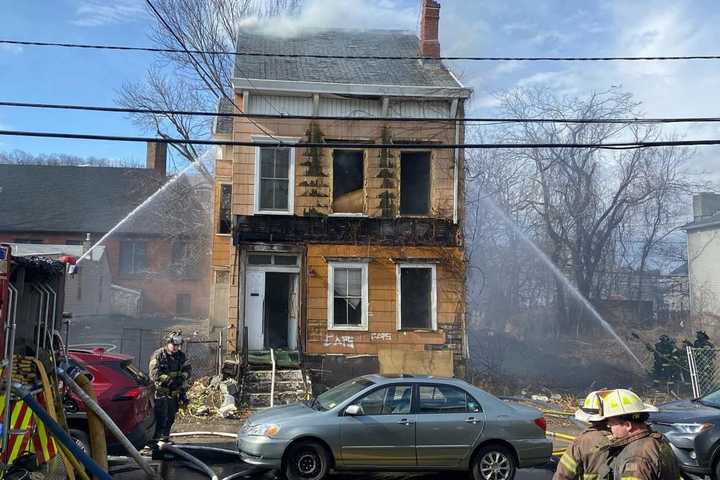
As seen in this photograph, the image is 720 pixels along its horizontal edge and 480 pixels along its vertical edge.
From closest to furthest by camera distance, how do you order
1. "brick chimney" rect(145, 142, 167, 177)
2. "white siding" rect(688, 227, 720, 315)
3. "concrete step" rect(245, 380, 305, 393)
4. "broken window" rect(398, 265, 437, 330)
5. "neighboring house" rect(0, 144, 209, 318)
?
"concrete step" rect(245, 380, 305, 393) < "broken window" rect(398, 265, 437, 330) < "white siding" rect(688, 227, 720, 315) < "neighboring house" rect(0, 144, 209, 318) < "brick chimney" rect(145, 142, 167, 177)

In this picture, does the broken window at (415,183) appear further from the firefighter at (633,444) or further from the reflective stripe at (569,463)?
the firefighter at (633,444)

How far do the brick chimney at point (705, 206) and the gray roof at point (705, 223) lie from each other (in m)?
0.42

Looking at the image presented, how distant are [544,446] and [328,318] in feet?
25.9

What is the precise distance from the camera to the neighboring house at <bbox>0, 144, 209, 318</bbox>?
37531mm

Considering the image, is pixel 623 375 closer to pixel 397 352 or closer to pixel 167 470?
pixel 397 352

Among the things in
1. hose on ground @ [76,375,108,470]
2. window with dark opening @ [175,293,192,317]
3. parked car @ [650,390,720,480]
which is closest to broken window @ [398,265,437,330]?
parked car @ [650,390,720,480]

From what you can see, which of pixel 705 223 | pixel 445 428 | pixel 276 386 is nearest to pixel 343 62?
pixel 276 386

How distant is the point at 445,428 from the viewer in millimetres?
7832

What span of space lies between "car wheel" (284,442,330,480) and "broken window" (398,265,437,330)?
7.83 meters

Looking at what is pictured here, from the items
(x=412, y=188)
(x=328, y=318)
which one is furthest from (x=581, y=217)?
(x=328, y=318)

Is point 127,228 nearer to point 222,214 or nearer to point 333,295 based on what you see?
point 222,214

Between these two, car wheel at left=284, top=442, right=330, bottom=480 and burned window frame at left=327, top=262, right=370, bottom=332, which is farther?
burned window frame at left=327, top=262, right=370, bottom=332

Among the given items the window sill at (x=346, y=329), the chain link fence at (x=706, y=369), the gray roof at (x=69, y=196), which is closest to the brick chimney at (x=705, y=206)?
the chain link fence at (x=706, y=369)

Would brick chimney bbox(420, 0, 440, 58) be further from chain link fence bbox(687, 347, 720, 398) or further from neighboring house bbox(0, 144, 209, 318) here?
neighboring house bbox(0, 144, 209, 318)
